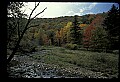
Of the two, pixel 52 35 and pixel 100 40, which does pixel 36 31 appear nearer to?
pixel 52 35

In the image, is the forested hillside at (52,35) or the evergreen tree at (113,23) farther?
the forested hillside at (52,35)

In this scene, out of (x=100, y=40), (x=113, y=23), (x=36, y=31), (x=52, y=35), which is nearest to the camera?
(x=113, y=23)

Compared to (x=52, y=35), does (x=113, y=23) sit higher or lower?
higher

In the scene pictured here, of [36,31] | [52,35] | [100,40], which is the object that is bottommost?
[100,40]

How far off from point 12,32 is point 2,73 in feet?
6.69

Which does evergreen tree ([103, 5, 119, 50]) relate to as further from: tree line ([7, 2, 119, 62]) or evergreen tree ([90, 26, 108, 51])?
evergreen tree ([90, 26, 108, 51])

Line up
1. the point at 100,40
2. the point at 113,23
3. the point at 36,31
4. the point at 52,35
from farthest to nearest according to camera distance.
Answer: the point at 100,40, the point at 52,35, the point at 36,31, the point at 113,23

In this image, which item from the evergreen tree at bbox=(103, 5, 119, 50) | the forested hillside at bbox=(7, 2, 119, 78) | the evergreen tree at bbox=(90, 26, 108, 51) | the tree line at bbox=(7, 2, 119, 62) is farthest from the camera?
the evergreen tree at bbox=(90, 26, 108, 51)

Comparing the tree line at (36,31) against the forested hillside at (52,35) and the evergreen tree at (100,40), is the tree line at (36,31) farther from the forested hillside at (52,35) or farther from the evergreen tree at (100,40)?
the evergreen tree at (100,40)

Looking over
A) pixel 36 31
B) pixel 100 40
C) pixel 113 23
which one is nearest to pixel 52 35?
pixel 36 31

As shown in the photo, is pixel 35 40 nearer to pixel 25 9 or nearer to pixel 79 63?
pixel 25 9

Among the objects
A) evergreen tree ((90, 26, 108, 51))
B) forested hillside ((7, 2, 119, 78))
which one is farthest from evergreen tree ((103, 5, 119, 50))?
evergreen tree ((90, 26, 108, 51))

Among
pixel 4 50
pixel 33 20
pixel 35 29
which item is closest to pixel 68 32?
pixel 35 29

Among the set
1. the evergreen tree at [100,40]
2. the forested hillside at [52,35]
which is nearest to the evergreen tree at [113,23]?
the forested hillside at [52,35]
